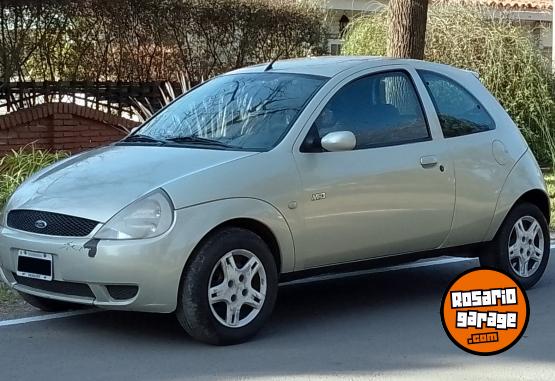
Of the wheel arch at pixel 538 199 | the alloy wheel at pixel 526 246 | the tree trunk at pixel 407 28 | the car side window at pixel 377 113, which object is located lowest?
the alloy wheel at pixel 526 246

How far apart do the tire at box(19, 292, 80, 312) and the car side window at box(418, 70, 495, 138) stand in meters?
2.91

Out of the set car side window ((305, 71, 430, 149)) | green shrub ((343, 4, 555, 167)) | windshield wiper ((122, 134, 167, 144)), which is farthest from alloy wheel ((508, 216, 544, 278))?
green shrub ((343, 4, 555, 167))

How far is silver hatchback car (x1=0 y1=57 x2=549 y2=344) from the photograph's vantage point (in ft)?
18.9

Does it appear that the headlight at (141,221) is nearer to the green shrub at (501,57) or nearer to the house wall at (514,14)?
the green shrub at (501,57)

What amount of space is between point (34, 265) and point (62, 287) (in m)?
0.21

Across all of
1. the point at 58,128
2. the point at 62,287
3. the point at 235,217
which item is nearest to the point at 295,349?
the point at 235,217

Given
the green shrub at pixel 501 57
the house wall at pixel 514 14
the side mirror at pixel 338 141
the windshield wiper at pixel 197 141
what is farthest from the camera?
the house wall at pixel 514 14

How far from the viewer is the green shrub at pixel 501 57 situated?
16.5m

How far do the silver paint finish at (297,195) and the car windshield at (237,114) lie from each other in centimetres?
13

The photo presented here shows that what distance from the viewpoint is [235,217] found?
5914 millimetres

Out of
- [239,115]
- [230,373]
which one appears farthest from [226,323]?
[239,115]

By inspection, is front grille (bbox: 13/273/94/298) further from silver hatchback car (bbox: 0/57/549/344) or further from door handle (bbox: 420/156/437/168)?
door handle (bbox: 420/156/437/168)

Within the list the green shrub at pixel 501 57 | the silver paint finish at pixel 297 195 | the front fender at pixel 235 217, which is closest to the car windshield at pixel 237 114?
the silver paint finish at pixel 297 195

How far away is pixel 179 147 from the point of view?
254 inches
